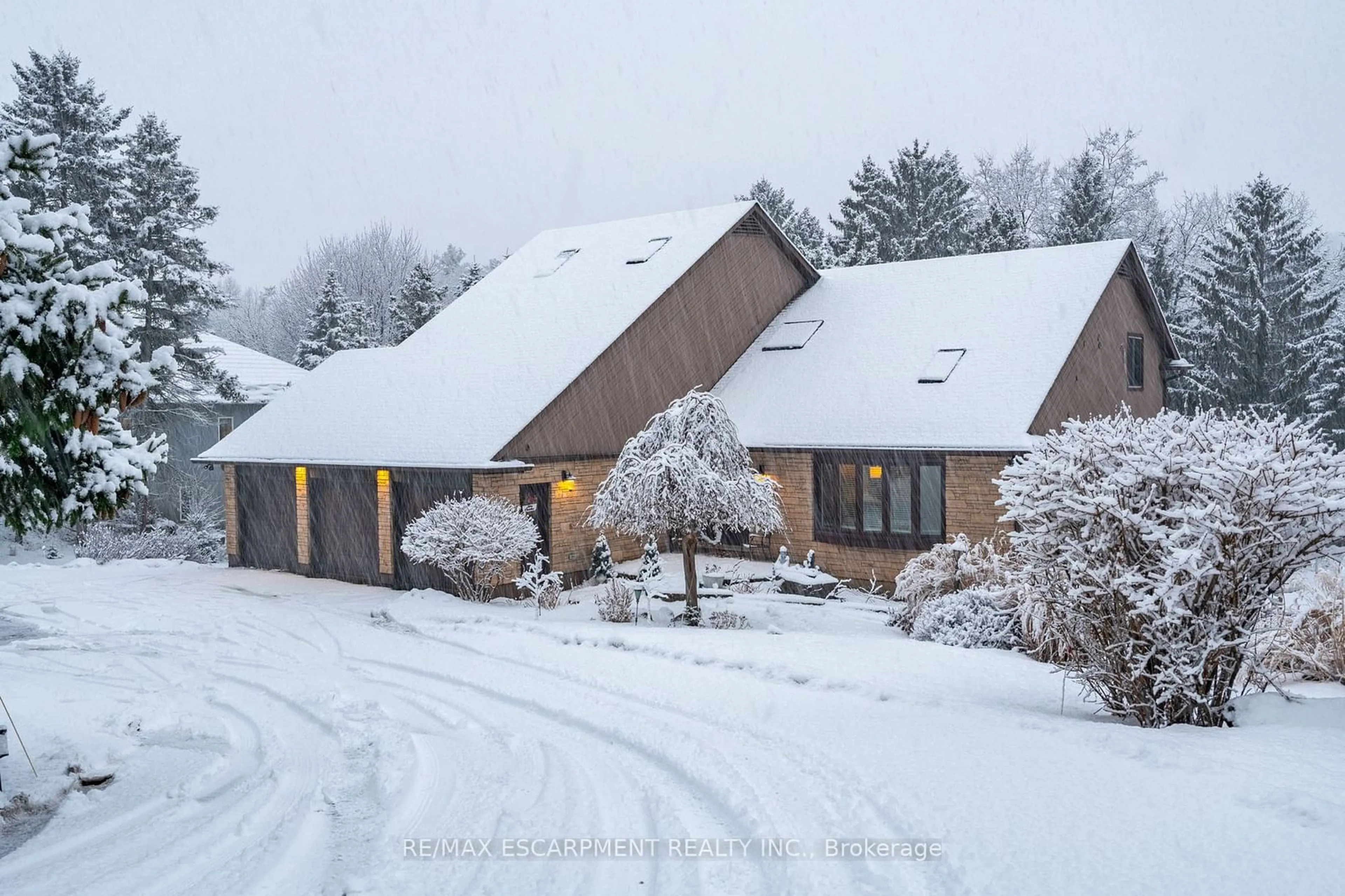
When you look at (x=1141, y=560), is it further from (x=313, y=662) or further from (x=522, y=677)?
(x=313, y=662)

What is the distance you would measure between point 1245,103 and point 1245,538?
296ft

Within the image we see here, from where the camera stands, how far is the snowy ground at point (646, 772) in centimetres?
512

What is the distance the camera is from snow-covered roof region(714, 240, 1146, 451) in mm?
17109

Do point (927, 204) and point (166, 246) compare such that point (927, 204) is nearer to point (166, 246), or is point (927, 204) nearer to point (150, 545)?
point (166, 246)

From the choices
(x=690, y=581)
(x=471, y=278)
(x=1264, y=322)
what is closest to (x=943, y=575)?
(x=690, y=581)

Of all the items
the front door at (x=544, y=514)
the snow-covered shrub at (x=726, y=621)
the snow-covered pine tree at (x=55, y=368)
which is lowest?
the snow-covered shrub at (x=726, y=621)

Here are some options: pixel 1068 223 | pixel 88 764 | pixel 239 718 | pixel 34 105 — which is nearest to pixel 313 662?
pixel 239 718

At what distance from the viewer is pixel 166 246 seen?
88.8 feet

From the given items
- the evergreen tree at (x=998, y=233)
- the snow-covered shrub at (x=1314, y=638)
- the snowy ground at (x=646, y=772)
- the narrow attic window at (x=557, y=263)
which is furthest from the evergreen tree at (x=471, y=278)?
the snow-covered shrub at (x=1314, y=638)

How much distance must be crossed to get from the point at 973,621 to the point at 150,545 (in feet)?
66.3

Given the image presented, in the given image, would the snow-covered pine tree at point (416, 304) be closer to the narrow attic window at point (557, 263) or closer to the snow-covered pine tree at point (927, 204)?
the narrow attic window at point (557, 263)

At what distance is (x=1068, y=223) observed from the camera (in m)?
37.0

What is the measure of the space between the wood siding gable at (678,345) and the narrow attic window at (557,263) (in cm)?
452

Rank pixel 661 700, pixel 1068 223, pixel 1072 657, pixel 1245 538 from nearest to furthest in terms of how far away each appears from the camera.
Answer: pixel 1245 538
pixel 1072 657
pixel 661 700
pixel 1068 223
